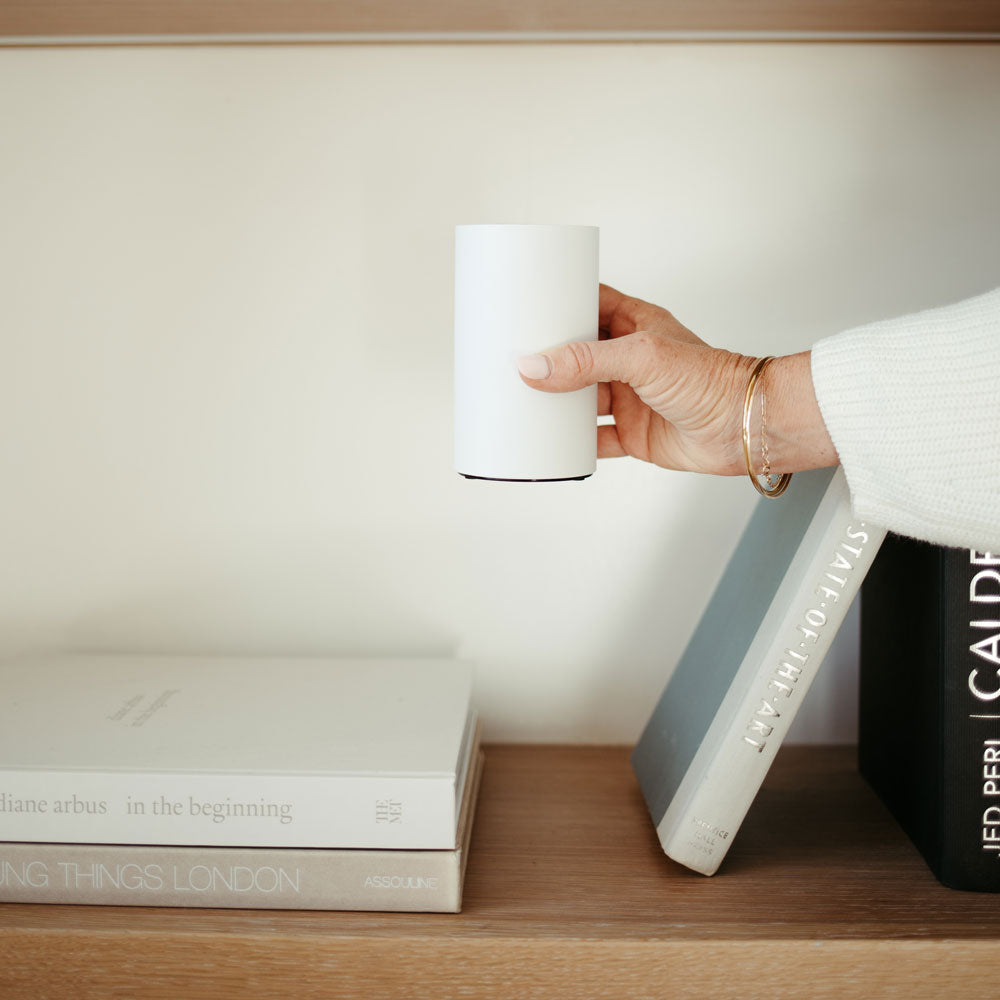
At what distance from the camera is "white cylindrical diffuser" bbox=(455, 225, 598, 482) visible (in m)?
0.61

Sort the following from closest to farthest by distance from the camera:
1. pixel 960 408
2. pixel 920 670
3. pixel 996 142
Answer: pixel 960 408 → pixel 920 670 → pixel 996 142

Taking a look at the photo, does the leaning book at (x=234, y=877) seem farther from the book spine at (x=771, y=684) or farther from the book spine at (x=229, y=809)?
the book spine at (x=771, y=684)

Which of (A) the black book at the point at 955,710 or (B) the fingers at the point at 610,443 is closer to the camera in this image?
(A) the black book at the point at 955,710

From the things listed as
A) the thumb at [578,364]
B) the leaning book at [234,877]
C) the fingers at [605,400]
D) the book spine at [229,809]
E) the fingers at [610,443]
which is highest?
the thumb at [578,364]

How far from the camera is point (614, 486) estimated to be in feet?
3.03

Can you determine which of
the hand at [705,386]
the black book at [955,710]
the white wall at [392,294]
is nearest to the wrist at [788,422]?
the hand at [705,386]

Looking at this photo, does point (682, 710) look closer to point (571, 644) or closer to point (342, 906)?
point (571, 644)

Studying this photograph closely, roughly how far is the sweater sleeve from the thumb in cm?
12

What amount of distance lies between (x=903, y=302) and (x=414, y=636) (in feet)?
1.80

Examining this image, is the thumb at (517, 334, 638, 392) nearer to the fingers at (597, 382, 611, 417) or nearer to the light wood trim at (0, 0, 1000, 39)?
the fingers at (597, 382, 611, 417)

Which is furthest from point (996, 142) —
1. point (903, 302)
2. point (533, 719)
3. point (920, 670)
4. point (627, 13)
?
point (533, 719)

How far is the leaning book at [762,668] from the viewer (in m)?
0.64

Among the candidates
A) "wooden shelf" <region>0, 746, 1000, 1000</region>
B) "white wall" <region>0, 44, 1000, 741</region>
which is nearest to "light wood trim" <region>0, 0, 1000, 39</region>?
"white wall" <region>0, 44, 1000, 741</region>

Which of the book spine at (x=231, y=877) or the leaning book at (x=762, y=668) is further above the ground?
the leaning book at (x=762, y=668)
